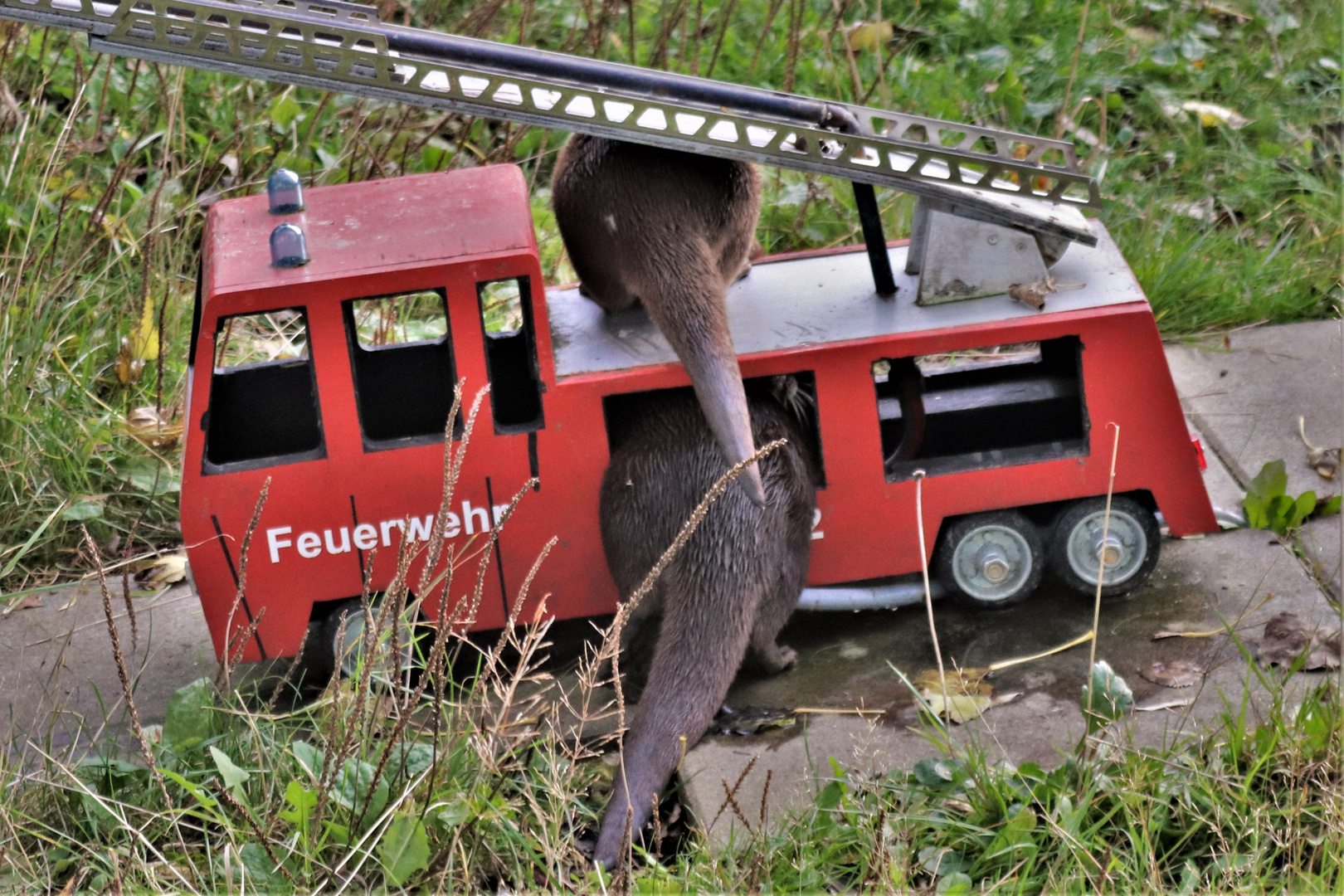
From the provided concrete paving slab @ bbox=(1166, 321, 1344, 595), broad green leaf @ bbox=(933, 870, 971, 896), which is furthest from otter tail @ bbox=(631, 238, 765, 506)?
concrete paving slab @ bbox=(1166, 321, 1344, 595)

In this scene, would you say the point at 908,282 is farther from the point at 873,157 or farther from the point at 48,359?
the point at 48,359

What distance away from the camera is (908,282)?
10.9 feet

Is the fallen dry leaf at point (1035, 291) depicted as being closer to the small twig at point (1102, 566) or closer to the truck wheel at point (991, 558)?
the small twig at point (1102, 566)

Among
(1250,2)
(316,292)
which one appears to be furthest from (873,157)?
(1250,2)

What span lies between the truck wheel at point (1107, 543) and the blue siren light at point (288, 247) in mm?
1856

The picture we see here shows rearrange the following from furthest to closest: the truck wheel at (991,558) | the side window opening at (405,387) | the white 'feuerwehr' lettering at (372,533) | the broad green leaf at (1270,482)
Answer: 1. the broad green leaf at (1270,482)
2. the side window opening at (405,387)
3. the truck wheel at (991,558)
4. the white 'feuerwehr' lettering at (372,533)

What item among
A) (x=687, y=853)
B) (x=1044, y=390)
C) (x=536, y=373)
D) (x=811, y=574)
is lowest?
(x=687, y=853)

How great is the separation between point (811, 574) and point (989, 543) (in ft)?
1.43

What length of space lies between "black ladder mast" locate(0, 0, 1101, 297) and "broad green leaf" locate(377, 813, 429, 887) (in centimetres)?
139

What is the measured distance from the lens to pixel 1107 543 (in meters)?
3.22

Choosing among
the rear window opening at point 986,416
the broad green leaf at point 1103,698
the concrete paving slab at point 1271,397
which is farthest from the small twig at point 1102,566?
the concrete paving slab at point 1271,397

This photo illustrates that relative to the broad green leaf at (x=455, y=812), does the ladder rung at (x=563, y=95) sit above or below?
above

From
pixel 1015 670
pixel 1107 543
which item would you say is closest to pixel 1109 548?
pixel 1107 543

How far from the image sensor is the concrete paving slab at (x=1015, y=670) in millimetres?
2797
